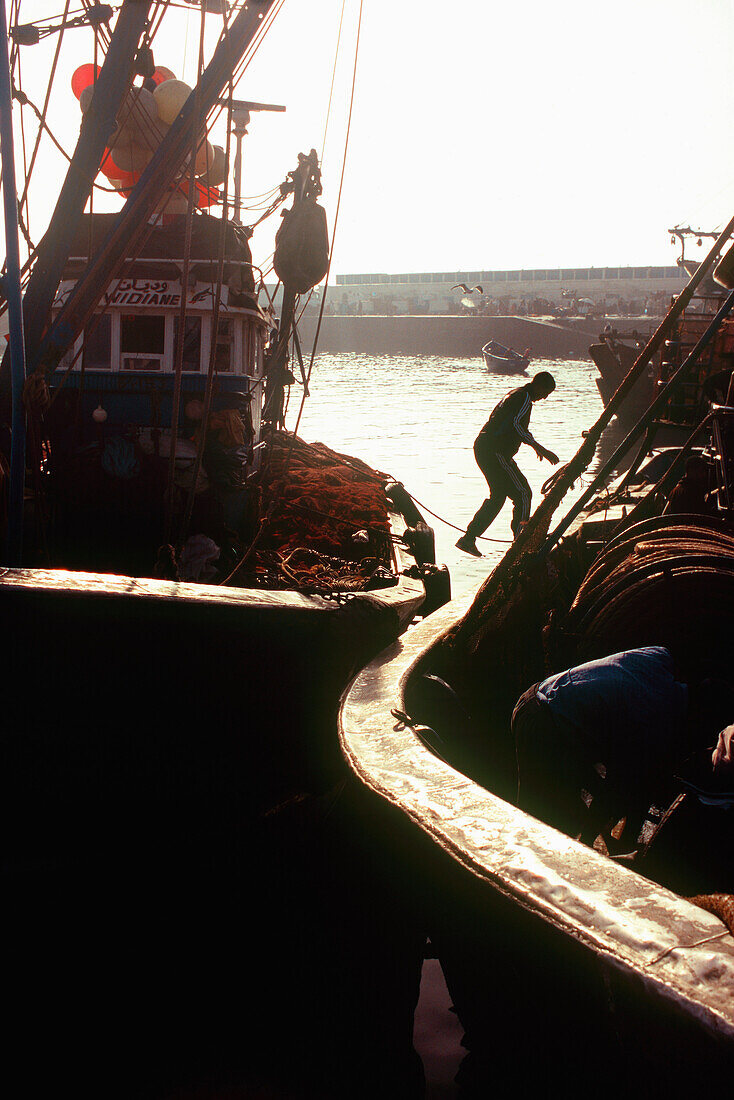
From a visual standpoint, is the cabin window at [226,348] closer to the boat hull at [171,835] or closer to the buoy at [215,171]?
the buoy at [215,171]

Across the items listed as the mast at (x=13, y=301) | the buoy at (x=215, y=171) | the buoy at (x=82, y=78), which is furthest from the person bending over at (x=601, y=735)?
the buoy at (x=82, y=78)

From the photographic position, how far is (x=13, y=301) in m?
4.70

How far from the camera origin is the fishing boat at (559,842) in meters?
1.67

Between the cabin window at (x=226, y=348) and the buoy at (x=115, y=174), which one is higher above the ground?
the buoy at (x=115, y=174)

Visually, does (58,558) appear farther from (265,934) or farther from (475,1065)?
(475,1065)

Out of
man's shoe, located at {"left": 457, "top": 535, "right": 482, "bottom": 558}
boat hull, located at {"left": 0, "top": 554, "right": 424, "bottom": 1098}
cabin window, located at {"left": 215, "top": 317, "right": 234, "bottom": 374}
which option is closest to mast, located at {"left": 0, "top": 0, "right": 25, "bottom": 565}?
boat hull, located at {"left": 0, "top": 554, "right": 424, "bottom": 1098}

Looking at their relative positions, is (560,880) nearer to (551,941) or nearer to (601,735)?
(551,941)

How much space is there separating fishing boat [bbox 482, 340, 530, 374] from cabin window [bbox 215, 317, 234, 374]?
167 feet

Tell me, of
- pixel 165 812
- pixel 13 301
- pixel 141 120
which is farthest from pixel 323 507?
pixel 165 812

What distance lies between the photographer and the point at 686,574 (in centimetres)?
378

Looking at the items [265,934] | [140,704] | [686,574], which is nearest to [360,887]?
[265,934]

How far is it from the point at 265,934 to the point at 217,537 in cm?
525

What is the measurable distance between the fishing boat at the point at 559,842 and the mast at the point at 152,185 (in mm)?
3098

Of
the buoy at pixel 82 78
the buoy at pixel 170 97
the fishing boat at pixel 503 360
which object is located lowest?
the fishing boat at pixel 503 360
